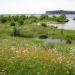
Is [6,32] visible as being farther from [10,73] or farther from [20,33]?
[10,73]

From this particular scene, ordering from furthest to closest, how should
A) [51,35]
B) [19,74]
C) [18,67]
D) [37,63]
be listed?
[51,35] → [37,63] → [18,67] → [19,74]

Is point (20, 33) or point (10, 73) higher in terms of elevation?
point (10, 73)

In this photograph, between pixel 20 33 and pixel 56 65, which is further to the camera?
pixel 20 33

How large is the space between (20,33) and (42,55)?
61.8 m

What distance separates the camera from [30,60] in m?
11.5

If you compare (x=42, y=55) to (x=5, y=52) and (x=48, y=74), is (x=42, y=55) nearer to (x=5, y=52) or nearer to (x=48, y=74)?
(x=5, y=52)

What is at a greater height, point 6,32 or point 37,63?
point 37,63

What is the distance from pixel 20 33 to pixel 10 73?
64.3 meters

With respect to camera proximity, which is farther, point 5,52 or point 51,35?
point 51,35

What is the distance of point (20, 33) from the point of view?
74.1 metres

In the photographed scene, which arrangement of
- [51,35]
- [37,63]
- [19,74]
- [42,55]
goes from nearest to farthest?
[19,74], [37,63], [42,55], [51,35]

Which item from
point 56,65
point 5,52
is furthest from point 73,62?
point 5,52

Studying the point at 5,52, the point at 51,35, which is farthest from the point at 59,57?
the point at 51,35

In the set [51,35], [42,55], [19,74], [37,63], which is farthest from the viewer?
[51,35]
